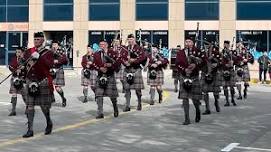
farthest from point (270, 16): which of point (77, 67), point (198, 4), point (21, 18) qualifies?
point (21, 18)

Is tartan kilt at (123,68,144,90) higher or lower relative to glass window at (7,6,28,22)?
lower

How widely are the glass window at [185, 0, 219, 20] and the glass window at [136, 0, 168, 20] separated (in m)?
1.40

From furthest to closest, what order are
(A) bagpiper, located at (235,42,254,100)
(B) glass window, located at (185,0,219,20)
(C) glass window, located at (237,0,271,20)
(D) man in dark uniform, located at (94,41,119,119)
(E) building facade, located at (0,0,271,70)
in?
(B) glass window, located at (185,0,219,20) < (E) building facade, located at (0,0,271,70) < (C) glass window, located at (237,0,271,20) < (A) bagpiper, located at (235,42,254,100) < (D) man in dark uniform, located at (94,41,119,119)

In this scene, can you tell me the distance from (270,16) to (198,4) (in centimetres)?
422

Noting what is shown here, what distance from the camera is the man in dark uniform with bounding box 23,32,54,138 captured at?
10.2 m

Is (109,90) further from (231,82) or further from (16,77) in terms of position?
(231,82)

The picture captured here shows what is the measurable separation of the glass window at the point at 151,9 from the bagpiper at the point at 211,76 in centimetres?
2310

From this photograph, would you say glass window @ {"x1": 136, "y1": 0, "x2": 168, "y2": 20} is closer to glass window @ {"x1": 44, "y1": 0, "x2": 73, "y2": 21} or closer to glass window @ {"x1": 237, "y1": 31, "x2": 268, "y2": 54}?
glass window @ {"x1": 44, "y1": 0, "x2": 73, "y2": 21}

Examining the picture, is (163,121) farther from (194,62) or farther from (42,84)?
(42,84)

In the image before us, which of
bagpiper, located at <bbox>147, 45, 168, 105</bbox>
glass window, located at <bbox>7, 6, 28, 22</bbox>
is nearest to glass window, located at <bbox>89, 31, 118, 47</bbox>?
glass window, located at <bbox>7, 6, 28, 22</bbox>

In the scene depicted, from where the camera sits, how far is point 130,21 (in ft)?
126

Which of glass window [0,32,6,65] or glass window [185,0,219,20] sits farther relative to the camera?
glass window [0,32,6,65]

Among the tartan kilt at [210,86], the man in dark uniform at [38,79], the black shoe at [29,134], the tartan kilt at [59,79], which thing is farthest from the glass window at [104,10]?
the black shoe at [29,134]

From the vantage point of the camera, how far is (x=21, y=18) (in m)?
40.7
